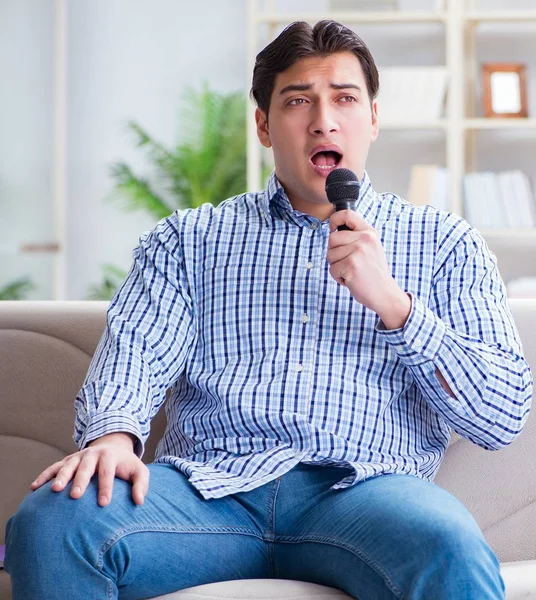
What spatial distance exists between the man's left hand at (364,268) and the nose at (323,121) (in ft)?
0.92

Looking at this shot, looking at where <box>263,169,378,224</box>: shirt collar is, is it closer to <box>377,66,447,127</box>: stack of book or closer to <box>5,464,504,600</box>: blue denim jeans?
<box>5,464,504,600</box>: blue denim jeans

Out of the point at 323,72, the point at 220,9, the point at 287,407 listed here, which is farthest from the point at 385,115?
the point at 287,407

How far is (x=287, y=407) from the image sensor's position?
4.82 ft

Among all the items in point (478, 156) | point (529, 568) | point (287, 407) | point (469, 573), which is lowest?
point (529, 568)

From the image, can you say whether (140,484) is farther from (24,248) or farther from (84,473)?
(24,248)

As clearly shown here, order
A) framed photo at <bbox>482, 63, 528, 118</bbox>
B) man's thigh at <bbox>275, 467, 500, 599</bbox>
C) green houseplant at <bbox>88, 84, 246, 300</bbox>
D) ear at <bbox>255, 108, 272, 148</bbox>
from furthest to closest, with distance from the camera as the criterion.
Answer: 1. green houseplant at <bbox>88, 84, 246, 300</bbox>
2. framed photo at <bbox>482, 63, 528, 118</bbox>
3. ear at <bbox>255, 108, 272, 148</bbox>
4. man's thigh at <bbox>275, 467, 500, 599</bbox>

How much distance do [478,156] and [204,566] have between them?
351 centimetres

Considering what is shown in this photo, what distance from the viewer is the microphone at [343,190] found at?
1405 mm

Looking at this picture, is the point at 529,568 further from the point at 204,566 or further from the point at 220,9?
the point at 220,9

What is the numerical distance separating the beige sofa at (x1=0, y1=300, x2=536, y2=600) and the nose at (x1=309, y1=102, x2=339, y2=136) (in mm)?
484

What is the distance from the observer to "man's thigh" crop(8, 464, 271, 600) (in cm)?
117

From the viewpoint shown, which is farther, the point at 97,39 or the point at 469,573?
the point at 97,39

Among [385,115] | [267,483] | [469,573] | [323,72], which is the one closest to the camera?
[469,573]

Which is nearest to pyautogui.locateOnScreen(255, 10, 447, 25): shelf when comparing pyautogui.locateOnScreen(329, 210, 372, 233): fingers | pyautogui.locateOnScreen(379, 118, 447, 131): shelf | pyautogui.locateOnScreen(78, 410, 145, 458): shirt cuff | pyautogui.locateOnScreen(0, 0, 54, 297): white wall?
pyautogui.locateOnScreen(379, 118, 447, 131): shelf
